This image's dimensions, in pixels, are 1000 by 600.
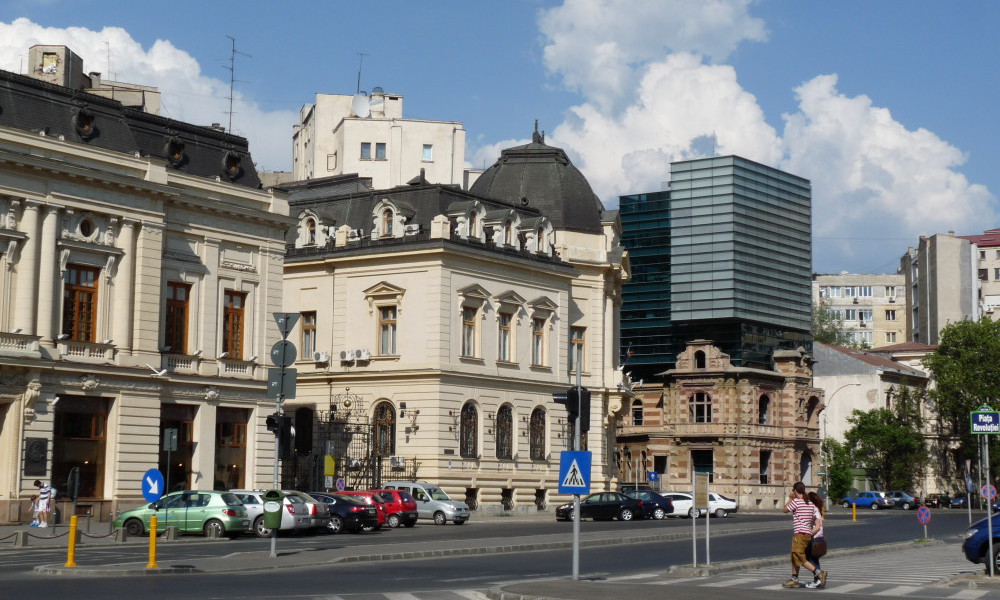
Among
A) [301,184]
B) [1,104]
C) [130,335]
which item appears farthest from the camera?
[301,184]

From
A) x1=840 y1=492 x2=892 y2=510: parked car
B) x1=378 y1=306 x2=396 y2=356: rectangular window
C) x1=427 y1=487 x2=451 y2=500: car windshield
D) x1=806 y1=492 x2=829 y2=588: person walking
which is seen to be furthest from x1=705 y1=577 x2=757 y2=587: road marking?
x1=840 y1=492 x2=892 y2=510: parked car

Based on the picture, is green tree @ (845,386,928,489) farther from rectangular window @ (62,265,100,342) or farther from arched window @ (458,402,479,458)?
rectangular window @ (62,265,100,342)

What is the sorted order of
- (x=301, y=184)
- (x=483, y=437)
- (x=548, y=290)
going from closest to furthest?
→ 1. (x=483, y=437)
2. (x=548, y=290)
3. (x=301, y=184)

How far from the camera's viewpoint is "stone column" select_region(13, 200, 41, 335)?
147ft

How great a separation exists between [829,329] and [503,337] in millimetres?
97923

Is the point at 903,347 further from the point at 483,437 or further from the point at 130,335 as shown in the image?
the point at 130,335

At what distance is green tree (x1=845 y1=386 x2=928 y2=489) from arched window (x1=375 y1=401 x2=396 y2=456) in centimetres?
5700

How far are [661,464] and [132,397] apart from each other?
56668mm

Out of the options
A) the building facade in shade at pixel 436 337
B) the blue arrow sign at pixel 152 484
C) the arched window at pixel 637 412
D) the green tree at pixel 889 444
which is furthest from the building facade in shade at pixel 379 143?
the blue arrow sign at pixel 152 484

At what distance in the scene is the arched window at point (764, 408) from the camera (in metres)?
96.5

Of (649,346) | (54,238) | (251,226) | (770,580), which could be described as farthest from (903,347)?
(770,580)

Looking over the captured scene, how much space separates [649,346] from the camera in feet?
355

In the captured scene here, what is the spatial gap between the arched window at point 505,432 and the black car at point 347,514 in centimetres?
1775

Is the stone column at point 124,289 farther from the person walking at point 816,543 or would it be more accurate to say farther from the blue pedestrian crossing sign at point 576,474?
the person walking at point 816,543
